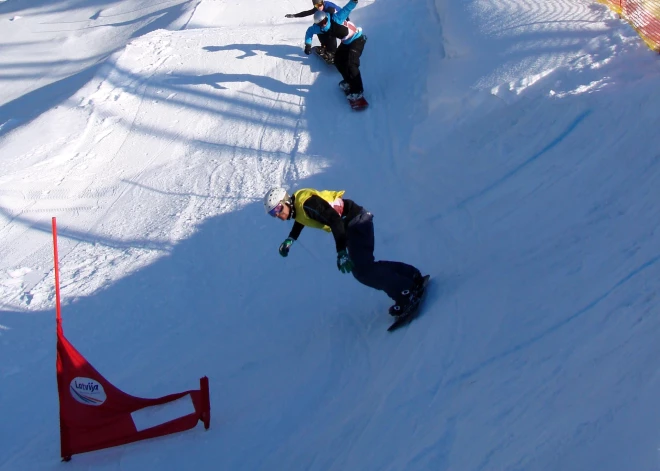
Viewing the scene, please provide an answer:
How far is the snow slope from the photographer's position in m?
4.23

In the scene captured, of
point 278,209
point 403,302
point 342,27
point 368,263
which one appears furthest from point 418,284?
point 342,27

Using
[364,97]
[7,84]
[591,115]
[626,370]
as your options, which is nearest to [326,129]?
[364,97]

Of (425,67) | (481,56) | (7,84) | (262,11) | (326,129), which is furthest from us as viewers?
(7,84)

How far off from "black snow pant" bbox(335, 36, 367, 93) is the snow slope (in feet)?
1.33

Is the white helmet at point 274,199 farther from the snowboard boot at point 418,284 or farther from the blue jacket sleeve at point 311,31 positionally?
the blue jacket sleeve at point 311,31

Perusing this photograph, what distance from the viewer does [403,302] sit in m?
5.58

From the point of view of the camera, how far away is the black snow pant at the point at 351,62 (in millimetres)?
9344

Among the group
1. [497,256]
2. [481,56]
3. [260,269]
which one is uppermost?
[481,56]

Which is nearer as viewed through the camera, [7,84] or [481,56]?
[481,56]

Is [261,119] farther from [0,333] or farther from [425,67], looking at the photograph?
[0,333]

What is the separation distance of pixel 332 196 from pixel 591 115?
3.02m

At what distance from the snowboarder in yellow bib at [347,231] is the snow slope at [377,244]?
0.30 m

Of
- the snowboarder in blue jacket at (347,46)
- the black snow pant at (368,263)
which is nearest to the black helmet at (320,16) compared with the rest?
the snowboarder in blue jacket at (347,46)

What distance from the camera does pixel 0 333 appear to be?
6.76m
